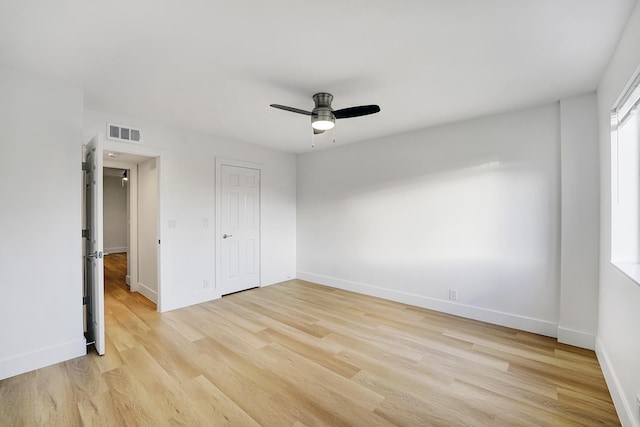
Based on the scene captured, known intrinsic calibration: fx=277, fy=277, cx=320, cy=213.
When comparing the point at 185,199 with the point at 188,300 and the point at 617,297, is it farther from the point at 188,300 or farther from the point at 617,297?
the point at 617,297

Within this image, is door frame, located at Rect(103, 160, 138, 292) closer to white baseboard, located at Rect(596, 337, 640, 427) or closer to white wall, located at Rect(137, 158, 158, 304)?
white wall, located at Rect(137, 158, 158, 304)

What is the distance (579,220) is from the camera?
2719 mm

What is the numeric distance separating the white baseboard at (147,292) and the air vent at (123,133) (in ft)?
7.00

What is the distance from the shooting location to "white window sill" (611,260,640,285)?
1622 millimetres

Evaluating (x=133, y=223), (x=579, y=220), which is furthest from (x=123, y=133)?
(x=579, y=220)

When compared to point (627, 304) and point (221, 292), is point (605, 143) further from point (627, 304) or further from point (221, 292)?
point (221, 292)

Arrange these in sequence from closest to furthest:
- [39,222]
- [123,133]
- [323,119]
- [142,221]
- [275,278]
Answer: [39,222] → [323,119] → [123,133] → [142,221] → [275,278]

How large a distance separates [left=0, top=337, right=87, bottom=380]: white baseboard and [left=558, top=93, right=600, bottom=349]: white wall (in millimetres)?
4688

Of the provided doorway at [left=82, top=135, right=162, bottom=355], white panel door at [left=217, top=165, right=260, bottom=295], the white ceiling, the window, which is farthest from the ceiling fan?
white panel door at [left=217, top=165, right=260, bottom=295]

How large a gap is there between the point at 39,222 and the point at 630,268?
4525 mm

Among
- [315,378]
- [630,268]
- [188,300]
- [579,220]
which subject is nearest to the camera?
[630,268]

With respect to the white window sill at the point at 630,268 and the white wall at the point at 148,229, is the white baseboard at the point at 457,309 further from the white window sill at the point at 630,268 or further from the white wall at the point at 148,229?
the white wall at the point at 148,229

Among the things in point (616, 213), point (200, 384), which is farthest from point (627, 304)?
point (200, 384)

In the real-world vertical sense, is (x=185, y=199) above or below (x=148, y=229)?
above
